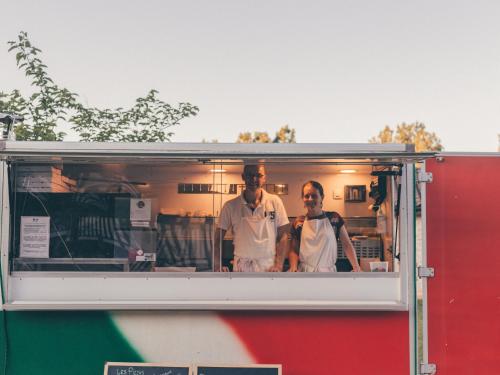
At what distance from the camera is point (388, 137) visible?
31.1m

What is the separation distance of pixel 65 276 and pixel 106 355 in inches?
23.6

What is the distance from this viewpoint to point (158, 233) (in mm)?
4047

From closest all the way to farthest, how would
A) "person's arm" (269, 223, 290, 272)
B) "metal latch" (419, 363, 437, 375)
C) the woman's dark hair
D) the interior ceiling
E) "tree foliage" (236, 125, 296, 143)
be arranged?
"metal latch" (419, 363, 437, 375)
the interior ceiling
"person's arm" (269, 223, 290, 272)
the woman's dark hair
"tree foliage" (236, 125, 296, 143)

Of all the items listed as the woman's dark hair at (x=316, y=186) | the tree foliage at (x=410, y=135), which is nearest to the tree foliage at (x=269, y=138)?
the tree foliage at (x=410, y=135)

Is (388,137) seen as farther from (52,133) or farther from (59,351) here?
(59,351)

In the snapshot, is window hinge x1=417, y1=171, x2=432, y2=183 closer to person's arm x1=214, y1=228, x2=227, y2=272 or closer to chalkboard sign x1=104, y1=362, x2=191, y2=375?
person's arm x1=214, y1=228, x2=227, y2=272

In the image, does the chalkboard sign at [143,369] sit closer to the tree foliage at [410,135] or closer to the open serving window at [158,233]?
the open serving window at [158,233]

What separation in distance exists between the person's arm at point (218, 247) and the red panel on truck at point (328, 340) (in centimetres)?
39

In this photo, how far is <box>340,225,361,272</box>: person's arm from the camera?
13.3ft

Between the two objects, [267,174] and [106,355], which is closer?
[106,355]

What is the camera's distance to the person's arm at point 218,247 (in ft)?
13.1

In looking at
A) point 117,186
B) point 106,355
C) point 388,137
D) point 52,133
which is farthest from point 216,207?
point 388,137

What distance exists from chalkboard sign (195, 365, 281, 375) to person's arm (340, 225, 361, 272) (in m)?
0.92

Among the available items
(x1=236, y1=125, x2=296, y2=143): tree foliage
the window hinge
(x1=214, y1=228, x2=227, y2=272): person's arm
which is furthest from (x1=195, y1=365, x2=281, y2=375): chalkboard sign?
(x1=236, y1=125, x2=296, y2=143): tree foliage
